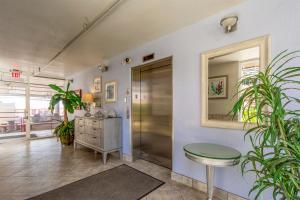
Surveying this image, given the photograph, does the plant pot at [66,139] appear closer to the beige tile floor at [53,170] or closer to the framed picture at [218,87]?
the beige tile floor at [53,170]

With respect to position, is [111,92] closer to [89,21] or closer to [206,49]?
[89,21]

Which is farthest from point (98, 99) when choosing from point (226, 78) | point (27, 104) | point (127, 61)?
point (226, 78)

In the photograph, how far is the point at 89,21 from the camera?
2184mm

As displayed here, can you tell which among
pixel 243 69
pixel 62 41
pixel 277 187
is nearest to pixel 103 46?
pixel 62 41

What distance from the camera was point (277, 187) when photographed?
3.64ft

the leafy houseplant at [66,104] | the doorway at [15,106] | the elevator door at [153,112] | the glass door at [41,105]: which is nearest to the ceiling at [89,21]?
the elevator door at [153,112]

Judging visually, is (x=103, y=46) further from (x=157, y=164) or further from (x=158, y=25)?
(x=157, y=164)

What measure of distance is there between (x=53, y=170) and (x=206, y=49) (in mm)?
3549

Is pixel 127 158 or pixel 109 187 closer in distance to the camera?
pixel 109 187

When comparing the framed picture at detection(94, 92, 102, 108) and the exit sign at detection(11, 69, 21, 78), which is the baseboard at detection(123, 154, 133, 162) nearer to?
the framed picture at detection(94, 92, 102, 108)

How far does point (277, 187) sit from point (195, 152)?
706 mm

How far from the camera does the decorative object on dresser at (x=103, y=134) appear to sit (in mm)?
3287

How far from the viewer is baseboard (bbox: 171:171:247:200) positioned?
6.32 feet

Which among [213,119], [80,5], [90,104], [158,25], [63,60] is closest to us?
[80,5]
